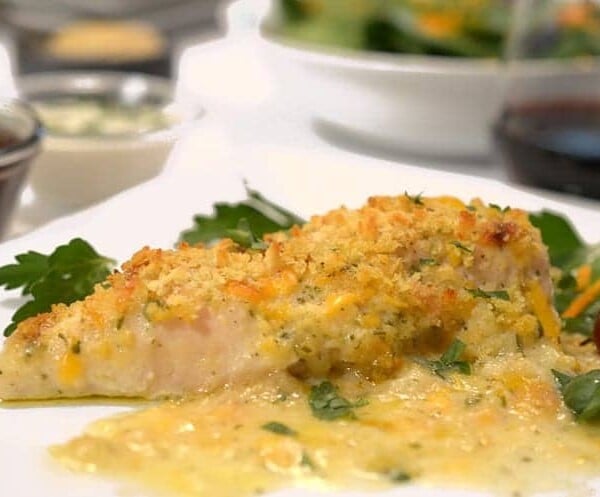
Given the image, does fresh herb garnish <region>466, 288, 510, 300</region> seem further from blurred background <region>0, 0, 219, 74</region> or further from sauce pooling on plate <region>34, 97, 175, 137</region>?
blurred background <region>0, 0, 219, 74</region>

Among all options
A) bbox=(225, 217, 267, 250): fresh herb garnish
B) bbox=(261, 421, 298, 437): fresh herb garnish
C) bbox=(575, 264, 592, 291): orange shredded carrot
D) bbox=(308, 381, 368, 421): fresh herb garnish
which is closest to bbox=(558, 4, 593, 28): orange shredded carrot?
bbox=(575, 264, 592, 291): orange shredded carrot

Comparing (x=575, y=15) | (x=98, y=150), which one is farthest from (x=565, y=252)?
(x=575, y=15)

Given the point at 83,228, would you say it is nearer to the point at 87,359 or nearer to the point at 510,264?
the point at 87,359

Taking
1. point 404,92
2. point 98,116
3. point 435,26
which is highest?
point 435,26

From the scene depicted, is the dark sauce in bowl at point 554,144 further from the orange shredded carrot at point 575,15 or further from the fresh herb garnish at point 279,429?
the fresh herb garnish at point 279,429

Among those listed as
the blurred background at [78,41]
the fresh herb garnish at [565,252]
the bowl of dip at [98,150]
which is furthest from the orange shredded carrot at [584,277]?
the blurred background at [78,41]

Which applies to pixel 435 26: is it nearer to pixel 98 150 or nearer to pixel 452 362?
pixel 98 150
